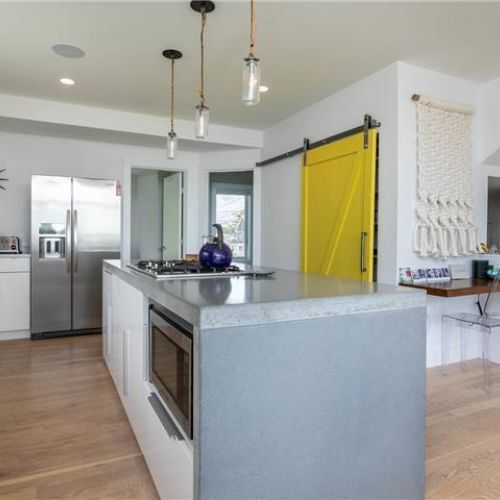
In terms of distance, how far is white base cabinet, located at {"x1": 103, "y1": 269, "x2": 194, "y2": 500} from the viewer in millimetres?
1383

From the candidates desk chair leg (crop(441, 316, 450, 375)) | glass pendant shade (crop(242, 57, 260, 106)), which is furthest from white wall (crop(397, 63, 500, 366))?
glass pendant shade (crop(242, 57, 260, 106))

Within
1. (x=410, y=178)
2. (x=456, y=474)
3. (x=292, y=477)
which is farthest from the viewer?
(x=410, y=178)

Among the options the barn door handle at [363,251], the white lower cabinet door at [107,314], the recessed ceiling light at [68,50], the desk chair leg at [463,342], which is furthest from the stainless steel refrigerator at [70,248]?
the desk chair leg at [463,342]

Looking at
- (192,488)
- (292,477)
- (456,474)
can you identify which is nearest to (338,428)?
(292,477)

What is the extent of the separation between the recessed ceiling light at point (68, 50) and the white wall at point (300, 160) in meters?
2.31

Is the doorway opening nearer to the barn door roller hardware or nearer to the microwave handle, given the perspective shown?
the barn door roller hardware

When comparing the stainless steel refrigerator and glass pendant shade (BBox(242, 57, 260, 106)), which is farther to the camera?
the stainless steel refrigerator

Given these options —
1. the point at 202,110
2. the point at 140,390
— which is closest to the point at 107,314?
the point at 140,390

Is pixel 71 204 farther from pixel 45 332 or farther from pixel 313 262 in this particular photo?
pixel 313 262

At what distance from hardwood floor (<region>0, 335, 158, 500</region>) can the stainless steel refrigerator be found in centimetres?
90

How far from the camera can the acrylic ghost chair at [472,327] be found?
3137 millimetres

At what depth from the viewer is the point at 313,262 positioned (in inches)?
168

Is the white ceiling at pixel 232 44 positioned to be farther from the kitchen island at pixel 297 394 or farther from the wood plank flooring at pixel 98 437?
the wood plank flooring at pixel 98 437

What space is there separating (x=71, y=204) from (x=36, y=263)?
741 millimetres
